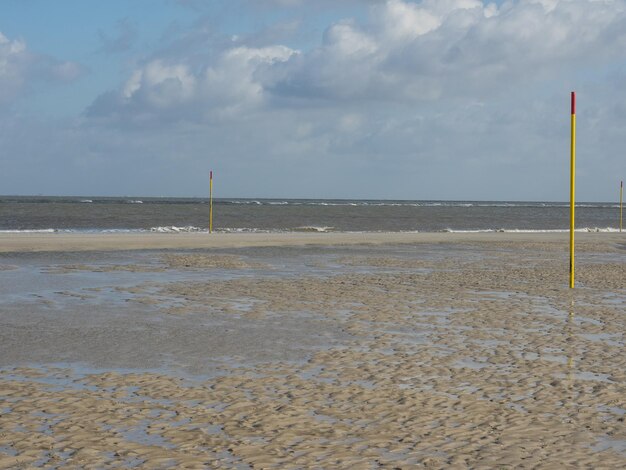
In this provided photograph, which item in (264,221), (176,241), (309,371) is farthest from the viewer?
(264,221)

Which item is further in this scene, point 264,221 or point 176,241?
point 264,221

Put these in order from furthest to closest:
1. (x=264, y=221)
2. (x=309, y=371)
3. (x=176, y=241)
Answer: (x=264, y=221), (x=176, y=241), (x=309, y=371)

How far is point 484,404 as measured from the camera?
725 centimetres

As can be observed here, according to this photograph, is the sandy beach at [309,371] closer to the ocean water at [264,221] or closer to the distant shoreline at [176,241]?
the distant shoreline at [176,241]

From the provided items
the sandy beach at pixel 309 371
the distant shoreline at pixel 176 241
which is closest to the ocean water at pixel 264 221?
the distant shoreline at pixel 176 241

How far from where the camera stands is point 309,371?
8734mm

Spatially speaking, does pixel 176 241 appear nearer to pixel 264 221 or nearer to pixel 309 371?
pixel 309 371

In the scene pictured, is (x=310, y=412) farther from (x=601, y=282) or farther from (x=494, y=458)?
(x=601, y=282)

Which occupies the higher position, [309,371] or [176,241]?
[176,241]

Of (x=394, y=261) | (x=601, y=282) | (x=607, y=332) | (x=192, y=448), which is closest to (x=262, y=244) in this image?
(x=394, y=261)

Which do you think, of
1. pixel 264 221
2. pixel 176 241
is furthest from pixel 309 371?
pixel 264 221

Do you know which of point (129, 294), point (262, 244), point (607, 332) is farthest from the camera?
point (262, 244)

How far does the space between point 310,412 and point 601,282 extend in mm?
13253

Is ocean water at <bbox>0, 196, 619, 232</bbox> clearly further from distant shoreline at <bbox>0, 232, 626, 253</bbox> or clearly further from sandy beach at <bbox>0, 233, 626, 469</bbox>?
sandy beach at <bbox>0, 233, 626, 469</bbox>
